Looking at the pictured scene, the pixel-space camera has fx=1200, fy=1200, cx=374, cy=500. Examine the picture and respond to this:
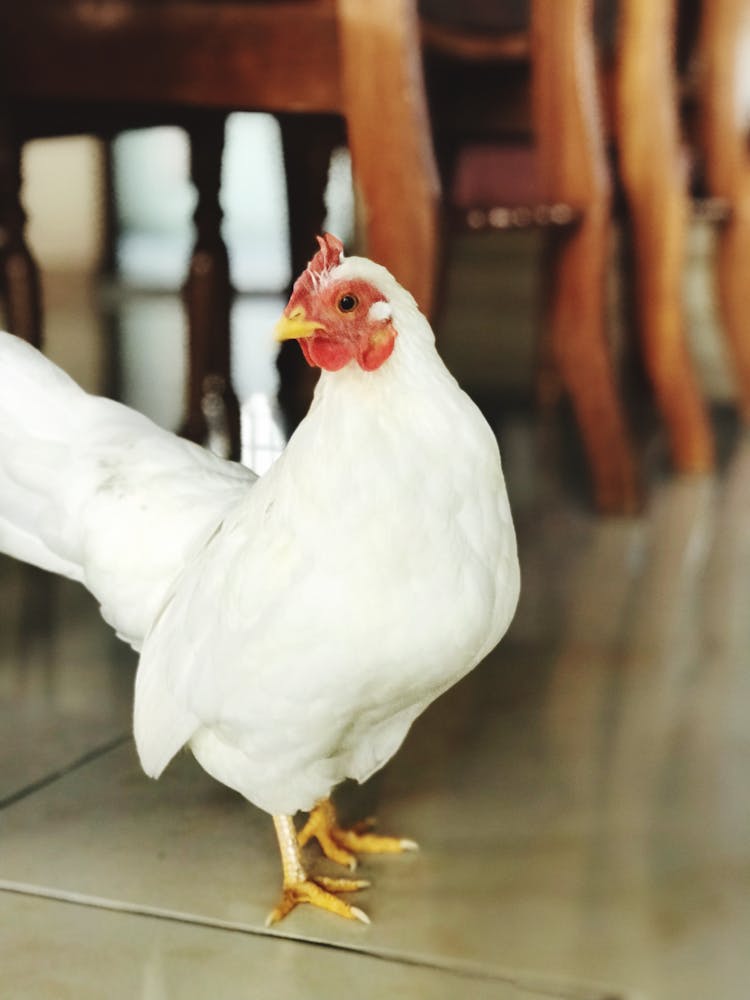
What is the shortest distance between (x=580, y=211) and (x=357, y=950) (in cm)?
134

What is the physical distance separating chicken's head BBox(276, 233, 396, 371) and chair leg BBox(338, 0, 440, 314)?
0.79 meters

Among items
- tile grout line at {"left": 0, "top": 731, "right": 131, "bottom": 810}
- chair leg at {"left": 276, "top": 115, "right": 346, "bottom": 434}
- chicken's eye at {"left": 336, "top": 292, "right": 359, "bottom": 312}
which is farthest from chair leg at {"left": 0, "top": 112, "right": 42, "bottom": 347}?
chicken's eye at {"left": 336, "top": 292, "right": 359, "bottom": 312}

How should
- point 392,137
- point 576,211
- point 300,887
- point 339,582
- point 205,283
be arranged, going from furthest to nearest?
point 205,283 < point 576,211 < point 392,137 < point 300,887 < point 339,582

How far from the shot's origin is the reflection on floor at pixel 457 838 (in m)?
0.78

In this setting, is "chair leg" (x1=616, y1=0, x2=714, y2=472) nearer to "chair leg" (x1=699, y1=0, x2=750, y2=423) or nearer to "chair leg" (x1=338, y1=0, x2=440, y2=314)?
"chair leg" (x1=699, y1=0, x2=750, y2=423)

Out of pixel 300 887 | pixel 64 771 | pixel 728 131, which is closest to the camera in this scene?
pixel 300 887

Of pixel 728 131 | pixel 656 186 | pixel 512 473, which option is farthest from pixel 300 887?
pixel 728 131

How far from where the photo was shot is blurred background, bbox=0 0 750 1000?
844mm

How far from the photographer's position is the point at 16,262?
1.74 m

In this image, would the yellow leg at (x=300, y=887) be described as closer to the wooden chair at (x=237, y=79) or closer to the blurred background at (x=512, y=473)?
the blurred background at (x=512, y=473)

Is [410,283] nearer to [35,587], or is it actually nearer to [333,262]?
[35,587]

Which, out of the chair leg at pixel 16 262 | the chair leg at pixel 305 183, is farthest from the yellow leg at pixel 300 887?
the chair leg at pixel 305 183

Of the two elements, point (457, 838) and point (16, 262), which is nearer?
point (457, 838)

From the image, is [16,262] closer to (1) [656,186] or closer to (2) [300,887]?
(1) [656,186]
